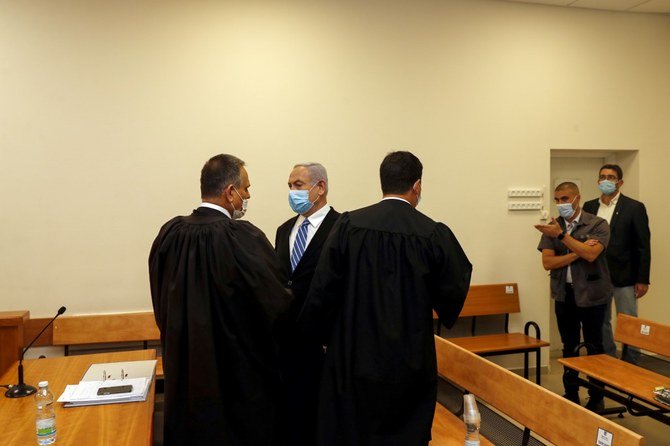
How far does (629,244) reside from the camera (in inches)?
176

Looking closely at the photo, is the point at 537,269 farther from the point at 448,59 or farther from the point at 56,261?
the point at 56,261

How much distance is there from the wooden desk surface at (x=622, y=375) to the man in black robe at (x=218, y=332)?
2.08 meters

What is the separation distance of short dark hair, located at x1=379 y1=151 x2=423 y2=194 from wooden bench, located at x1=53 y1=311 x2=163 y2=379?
2.55m

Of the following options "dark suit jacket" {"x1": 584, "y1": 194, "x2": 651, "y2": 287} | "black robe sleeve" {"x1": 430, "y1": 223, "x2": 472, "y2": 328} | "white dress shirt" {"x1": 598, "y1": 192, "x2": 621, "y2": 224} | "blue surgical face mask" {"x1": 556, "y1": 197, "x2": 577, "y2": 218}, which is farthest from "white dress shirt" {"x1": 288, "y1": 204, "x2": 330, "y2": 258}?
"dark suit jacket" {"x1": 584, "y1": 194, "x2": 651, "y2": 287}

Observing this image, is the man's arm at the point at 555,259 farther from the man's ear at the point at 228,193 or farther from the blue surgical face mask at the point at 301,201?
the man's ear at the point at 228,193

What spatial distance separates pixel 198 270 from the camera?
1.98 m

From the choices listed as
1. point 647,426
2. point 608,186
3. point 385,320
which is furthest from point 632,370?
point 385,320

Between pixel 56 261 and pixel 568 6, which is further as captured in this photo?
pixel 568 6

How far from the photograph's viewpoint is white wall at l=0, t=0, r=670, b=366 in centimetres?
382

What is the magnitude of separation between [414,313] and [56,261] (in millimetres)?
3142

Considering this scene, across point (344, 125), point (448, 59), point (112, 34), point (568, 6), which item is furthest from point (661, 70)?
point (112, 34)

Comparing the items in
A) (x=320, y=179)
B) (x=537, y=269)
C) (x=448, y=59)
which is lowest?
(x=537, y=269)

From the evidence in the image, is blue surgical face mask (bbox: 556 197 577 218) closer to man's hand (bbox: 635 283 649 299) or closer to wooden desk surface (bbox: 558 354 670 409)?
wooden desk surface (bbox: 558 354 670 409)

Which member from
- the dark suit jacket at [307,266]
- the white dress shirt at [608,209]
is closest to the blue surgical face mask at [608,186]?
the white dress shirt at [608,209]
